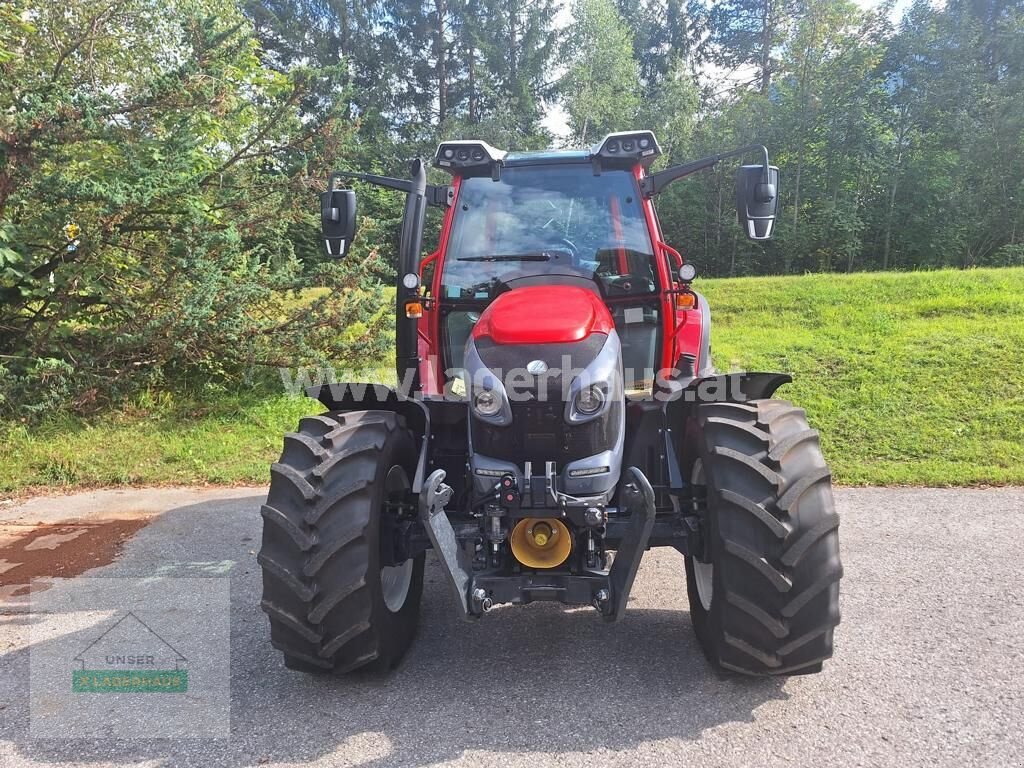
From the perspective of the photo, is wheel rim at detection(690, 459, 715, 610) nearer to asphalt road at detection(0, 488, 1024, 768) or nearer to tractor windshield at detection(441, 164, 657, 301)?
asphalt road at detection(0, 488, 1024, 768)

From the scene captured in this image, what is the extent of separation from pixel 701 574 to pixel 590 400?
1053 mm

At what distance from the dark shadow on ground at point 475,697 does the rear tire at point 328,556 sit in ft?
0.65

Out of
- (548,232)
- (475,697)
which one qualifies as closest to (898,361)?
(548,232)

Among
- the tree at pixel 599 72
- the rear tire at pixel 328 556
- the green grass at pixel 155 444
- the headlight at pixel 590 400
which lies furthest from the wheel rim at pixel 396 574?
the tree at pixel 599 72

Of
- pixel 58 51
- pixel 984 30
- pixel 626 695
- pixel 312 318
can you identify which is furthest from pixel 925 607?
pixel 984 30

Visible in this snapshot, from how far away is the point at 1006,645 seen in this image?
3.20 m

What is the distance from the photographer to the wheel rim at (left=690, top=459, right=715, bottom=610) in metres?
3.05

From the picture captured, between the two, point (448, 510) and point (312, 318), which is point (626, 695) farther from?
point (312, 318)

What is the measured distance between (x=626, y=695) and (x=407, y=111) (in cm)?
3212

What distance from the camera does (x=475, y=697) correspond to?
290 cm

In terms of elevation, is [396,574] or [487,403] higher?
[487,403]

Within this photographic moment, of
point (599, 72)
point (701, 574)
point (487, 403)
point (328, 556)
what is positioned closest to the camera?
point (328, 556)

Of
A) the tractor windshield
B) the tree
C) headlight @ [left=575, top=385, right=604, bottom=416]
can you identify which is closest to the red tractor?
headlight @ [left=575, top=385, right=604, bottom=416]

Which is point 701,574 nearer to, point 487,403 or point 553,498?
point 553,498
